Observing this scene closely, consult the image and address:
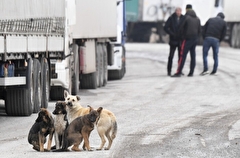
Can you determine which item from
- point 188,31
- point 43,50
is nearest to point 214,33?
point 188,31

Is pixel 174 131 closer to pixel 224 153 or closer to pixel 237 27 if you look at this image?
pixel 224 153

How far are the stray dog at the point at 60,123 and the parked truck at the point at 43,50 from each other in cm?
328

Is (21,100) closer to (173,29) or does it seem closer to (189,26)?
(189,26)

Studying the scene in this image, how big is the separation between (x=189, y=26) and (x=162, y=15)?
1125 inches

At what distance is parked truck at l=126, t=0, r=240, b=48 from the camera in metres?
50.4

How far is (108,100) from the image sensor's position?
1972 cm

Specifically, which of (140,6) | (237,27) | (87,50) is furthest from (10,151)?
(140,6)

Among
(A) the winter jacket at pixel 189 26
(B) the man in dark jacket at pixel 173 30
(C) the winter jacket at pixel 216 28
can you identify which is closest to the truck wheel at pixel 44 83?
(A) the winter jacket at pixel 189 26

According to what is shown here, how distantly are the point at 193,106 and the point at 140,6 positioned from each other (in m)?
38.9

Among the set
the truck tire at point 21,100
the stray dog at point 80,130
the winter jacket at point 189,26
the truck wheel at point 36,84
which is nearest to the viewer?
the stray dog at point 80,130

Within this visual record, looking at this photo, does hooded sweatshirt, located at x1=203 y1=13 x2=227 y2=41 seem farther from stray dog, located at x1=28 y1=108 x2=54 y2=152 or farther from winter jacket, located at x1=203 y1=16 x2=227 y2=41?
stray dog, located at x1=28 y1=108 x2=54 y2=152

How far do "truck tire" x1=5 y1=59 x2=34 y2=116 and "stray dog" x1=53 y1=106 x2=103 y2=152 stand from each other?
477 cm

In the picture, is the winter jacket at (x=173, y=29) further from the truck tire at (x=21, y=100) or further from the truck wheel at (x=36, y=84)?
the truck tire at (x=21, y=100)

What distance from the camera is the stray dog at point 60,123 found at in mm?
11625
